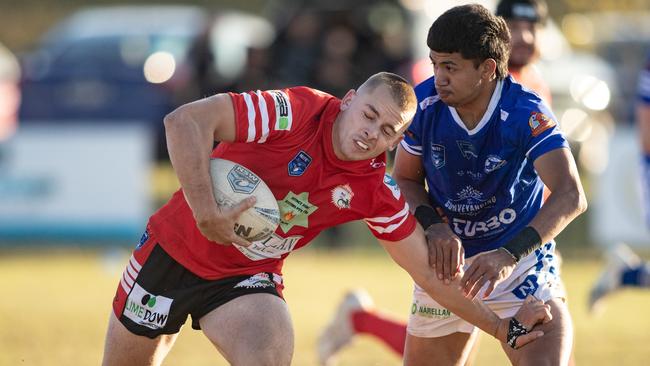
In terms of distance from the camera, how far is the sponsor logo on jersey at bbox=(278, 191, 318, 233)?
522 centimetres

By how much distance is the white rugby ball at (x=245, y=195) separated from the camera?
5.00 m

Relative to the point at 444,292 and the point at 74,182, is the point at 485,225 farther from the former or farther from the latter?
the point at 74,182

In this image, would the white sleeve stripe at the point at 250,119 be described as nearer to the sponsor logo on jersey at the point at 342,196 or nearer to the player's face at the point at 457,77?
the sponsor logo on jersey at the point at 342,196

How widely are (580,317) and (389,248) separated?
5647 millimetres

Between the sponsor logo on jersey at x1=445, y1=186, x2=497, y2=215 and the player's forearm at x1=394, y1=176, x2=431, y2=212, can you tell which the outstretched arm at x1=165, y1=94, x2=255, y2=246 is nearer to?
the player's forearm at x1=394, y1=176, x2=431, y2=212

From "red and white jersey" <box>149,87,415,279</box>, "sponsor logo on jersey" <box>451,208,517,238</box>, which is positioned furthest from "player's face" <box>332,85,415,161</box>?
"sponsor logo on jersey" <box>451,208,517,238</box>

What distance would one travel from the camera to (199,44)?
19.0 metres

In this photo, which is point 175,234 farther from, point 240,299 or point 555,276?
point 555,276

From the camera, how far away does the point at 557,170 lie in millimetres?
5254

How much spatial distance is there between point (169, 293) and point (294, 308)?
585cm

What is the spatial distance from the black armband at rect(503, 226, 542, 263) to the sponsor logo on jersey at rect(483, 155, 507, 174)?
0.44 m

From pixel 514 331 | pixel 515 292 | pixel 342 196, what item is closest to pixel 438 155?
pixel 342 196

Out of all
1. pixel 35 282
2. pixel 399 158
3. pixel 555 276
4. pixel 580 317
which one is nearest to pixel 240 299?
pixel 399 158

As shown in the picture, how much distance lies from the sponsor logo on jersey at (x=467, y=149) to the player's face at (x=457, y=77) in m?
0.23
